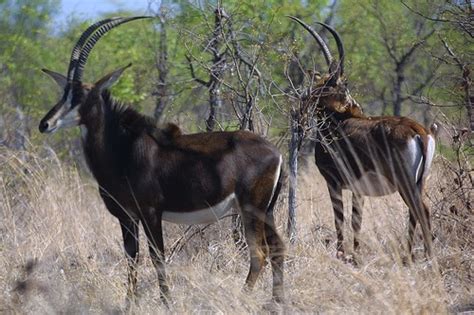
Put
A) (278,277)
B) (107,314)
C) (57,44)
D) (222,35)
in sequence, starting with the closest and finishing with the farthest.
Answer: (107,314)
(278,277)
(222,35)
(57,44)

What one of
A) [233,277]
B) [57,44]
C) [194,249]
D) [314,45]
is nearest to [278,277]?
[233,277]

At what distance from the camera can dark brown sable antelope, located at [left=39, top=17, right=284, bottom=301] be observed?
7918 millimetres

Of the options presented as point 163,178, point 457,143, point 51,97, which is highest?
point 457,143

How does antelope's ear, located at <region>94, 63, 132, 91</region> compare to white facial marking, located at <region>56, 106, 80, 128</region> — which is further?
antelope's ear, located at <region>94, 63, 132, 91</region>

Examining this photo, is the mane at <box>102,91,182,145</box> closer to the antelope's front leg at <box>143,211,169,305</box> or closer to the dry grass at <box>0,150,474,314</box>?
the antelope's front leg at <box>143,211,169,305</box>

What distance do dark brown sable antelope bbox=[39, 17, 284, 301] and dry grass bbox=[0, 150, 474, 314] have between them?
1.04 ft

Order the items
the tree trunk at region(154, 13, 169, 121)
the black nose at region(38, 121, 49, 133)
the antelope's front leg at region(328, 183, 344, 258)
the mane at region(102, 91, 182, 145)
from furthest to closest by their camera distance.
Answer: the tree trunk at region(154, 13, 169, 121) < the antelope's front leg at region(328, 183, 344, 258) < the mane at region(102, 91, 182, 145) < the black nose at region(38, 121, 49, 133)

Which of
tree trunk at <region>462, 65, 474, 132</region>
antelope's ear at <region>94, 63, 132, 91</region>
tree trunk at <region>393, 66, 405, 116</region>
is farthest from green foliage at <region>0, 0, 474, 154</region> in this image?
antelope's ear at <region>94, 63, 132, 91</region>

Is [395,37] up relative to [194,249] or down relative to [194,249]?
up

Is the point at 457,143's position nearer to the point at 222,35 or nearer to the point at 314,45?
the point at 222,35

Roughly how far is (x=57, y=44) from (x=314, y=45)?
6.44 metres

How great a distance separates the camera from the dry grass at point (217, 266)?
6.76 metres

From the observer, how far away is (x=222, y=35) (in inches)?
373

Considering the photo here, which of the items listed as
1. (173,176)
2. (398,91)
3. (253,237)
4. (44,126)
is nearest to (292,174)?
(253,237)
